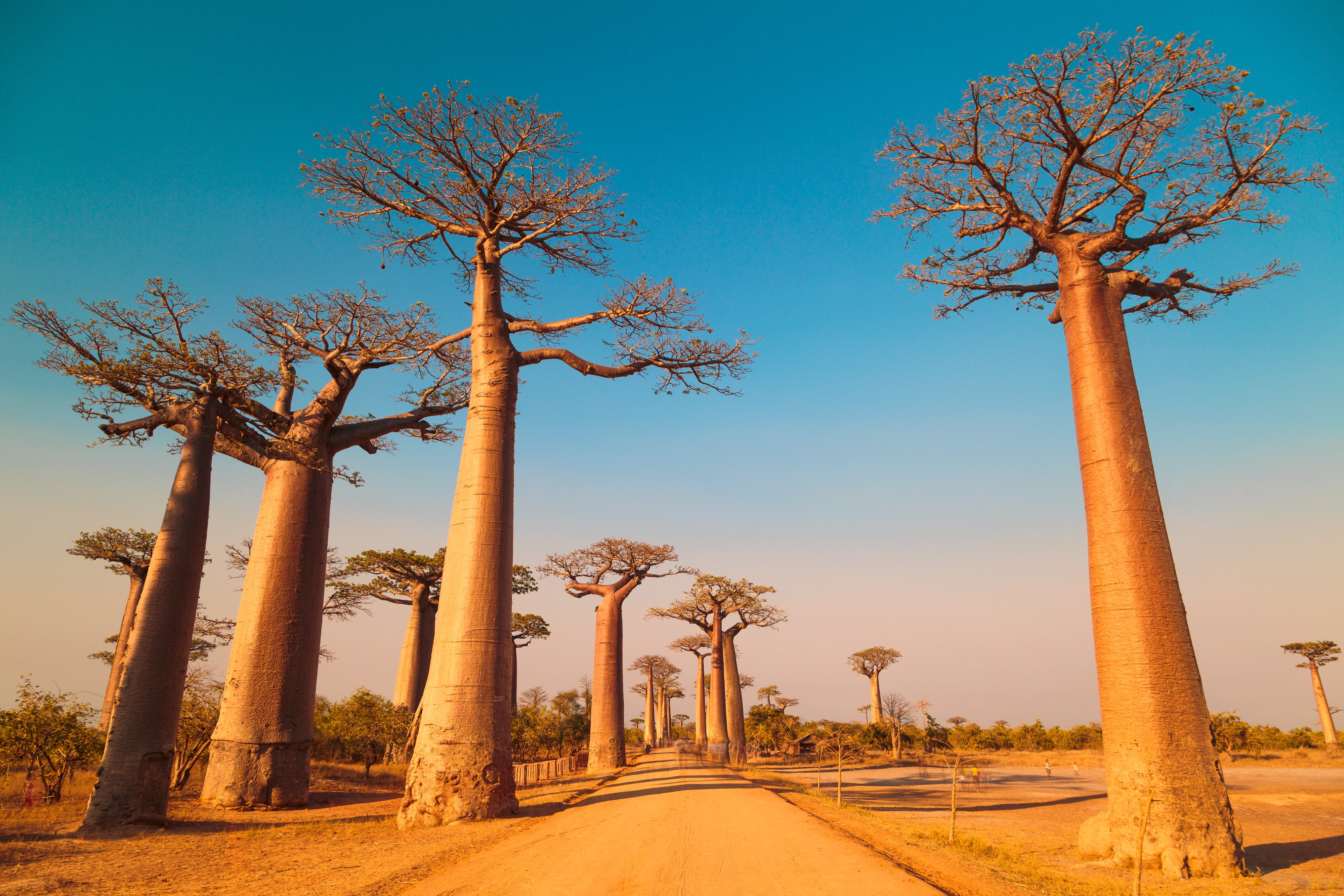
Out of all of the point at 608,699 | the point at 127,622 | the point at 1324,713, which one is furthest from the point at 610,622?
the point at 1324,713

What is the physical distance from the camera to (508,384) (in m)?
10.5

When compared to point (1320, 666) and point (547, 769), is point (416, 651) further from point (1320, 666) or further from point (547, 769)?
point (1320, 666)

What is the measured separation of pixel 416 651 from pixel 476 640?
16797 millimetres

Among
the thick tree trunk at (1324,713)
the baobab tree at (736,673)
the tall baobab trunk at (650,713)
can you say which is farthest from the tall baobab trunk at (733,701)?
the thick tree trunk at (1324,713)

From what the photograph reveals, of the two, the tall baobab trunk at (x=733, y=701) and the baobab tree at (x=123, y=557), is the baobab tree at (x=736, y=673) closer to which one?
the tall baobab trunk at (x=733, y=701)

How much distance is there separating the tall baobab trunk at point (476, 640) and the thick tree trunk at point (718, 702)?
20.5m

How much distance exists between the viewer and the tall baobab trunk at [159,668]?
8289 millimetres

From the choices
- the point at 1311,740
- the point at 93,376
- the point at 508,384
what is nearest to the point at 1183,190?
the point at 508,384

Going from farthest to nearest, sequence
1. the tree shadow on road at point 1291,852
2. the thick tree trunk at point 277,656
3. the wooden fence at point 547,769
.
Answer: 1. the wooden fence at point 547,769
2. the thick tree trunk at point 277,656
3. the tree shadow on road at point 1291,852

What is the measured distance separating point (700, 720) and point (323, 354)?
30.2 meters

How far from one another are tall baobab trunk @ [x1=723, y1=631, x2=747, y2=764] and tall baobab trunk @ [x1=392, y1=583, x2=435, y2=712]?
38.2 feet

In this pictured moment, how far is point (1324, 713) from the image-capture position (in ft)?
103

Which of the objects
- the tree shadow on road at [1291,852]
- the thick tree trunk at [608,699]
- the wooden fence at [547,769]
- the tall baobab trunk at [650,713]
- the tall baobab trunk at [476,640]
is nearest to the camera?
the tree shadow on road at [1291,852]

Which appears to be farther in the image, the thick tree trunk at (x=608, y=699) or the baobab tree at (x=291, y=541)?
the thick tree trunk at (x=608, y=699)
